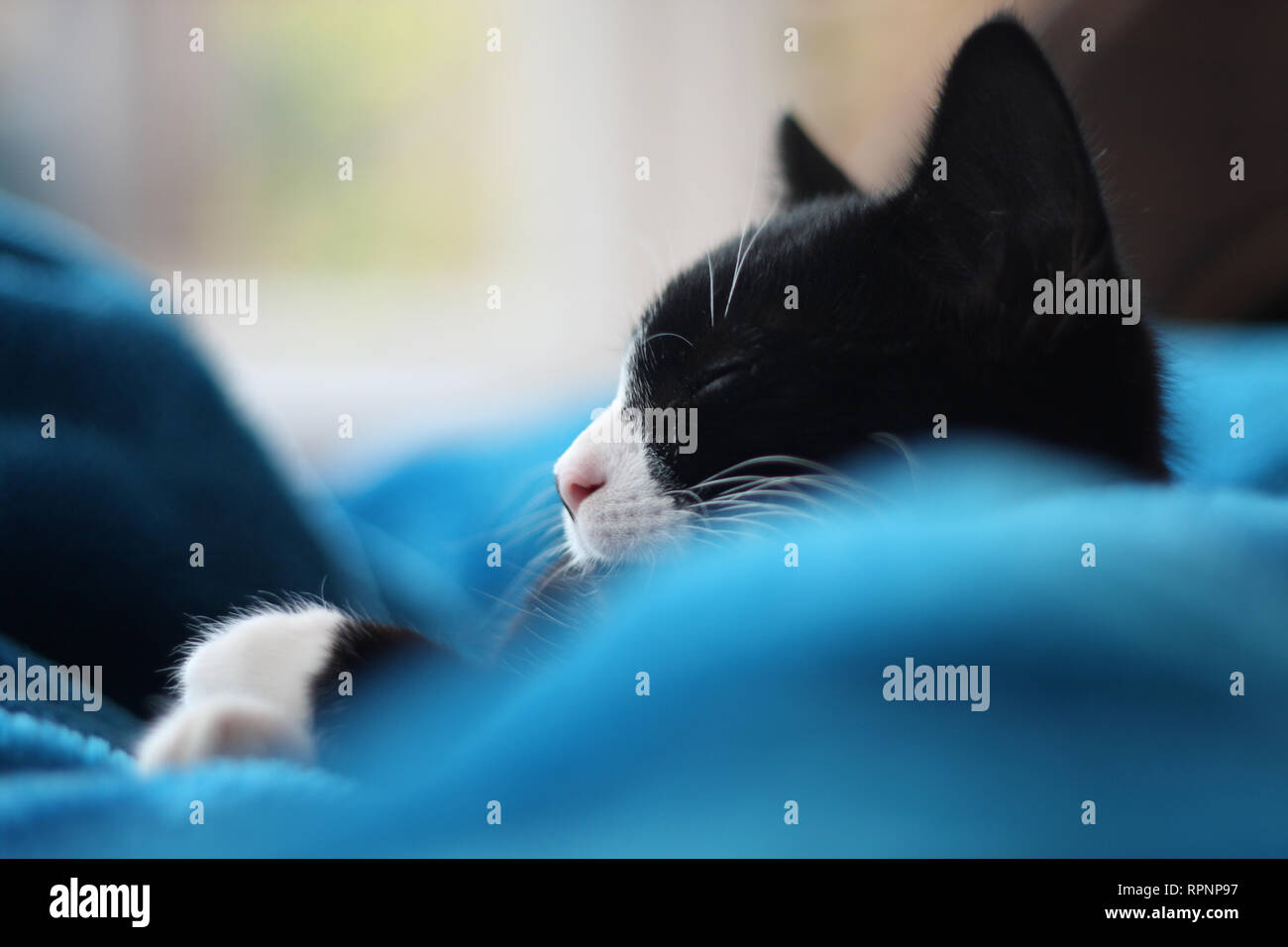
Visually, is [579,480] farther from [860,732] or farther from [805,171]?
[805,171]

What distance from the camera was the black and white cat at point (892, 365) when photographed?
2.08ft

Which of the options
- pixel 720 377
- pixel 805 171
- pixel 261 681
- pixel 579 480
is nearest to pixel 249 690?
pixel 261 681

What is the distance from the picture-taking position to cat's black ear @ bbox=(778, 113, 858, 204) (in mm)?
945

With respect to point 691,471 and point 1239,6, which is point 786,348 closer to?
point 691,471

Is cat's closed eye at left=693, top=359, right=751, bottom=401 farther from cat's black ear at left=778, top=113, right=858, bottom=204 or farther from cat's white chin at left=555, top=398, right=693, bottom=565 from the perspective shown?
cat's black ear at left=778, top=113, right=858, bottom=204

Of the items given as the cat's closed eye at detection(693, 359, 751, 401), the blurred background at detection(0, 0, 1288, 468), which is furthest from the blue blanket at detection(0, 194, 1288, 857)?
the blurred background at detection(0, 0, 1288, 468)

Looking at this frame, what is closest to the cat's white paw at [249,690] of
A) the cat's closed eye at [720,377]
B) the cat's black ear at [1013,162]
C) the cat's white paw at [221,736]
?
the cat's white paw at [221,736]

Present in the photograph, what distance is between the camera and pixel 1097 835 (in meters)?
0.54

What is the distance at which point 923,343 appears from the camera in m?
0.67

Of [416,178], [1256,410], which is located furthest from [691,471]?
[1256,410]

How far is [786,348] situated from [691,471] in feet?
0.33

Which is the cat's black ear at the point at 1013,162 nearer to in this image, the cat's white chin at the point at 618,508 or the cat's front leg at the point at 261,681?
the cat's white chin at the point at 618,508
